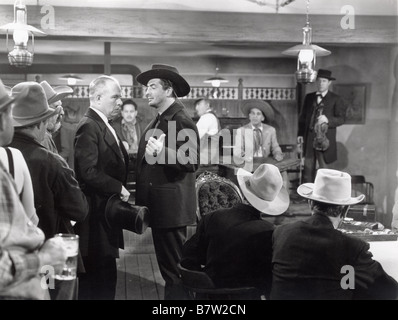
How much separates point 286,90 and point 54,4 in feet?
18.0

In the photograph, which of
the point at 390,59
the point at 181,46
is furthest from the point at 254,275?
the point at 181,46

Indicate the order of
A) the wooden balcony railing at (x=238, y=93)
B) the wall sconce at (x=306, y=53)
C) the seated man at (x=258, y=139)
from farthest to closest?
the wooden balcony railing at (x=238, y=93), the seated man at (x=258, y=139), the wall sconce at (x=306, y=53)

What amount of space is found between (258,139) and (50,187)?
4914mm

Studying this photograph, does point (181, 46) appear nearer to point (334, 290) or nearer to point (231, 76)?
point (231, 76)

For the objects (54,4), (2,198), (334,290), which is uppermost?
(54,4)

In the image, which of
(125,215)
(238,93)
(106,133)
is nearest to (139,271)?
(125,215)

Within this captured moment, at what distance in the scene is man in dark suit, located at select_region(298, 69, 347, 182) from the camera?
296 inches

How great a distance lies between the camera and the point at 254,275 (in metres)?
2.77

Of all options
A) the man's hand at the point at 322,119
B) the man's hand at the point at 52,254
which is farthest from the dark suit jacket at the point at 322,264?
the man's hand at the point at 322,119

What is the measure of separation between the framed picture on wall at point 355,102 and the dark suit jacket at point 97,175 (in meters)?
5.96

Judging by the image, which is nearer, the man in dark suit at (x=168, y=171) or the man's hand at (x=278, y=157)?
the man in dark suit at (x=168, y=171)

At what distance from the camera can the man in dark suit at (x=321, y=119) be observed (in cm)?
752

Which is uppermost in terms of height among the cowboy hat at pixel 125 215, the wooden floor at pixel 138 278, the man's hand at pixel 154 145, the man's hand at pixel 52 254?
the man's hand at pixel 154 145

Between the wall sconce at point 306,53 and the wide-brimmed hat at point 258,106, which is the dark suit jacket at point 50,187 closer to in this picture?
the wall sconce at point 306,53
